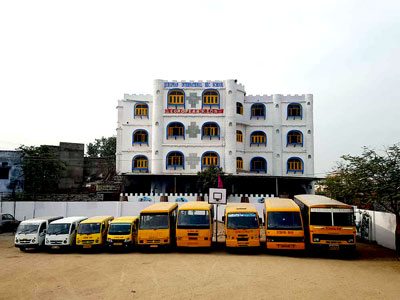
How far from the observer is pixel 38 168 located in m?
37.5

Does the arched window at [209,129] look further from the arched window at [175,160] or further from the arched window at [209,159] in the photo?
the arched window at [175,160]

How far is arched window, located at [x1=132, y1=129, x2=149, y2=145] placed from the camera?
37.8 metres

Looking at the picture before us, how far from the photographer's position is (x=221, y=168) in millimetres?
34375

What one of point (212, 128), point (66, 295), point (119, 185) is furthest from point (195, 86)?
point (66, 295)

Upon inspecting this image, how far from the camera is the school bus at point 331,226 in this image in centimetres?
1583

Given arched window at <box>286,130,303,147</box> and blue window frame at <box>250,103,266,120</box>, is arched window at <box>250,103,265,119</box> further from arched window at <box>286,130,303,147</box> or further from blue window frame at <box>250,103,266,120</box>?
arched window at <box>286,130,303,147</box>

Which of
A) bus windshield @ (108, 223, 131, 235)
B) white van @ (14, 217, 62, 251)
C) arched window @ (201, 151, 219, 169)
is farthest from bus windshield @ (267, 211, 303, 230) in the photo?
arched window @ (201, 151, 219, 169)

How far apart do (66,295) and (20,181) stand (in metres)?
31.4

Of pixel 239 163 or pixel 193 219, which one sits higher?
pixel 239 163

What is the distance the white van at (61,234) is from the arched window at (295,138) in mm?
26256

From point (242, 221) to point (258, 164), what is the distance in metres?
21.7

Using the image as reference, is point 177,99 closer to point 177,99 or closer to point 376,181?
point 177,99

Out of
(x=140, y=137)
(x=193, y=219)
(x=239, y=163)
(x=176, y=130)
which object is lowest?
(x=193, y=219)

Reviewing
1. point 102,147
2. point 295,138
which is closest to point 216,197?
point 295,138
